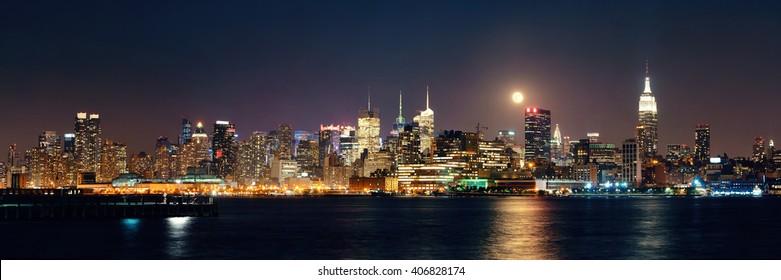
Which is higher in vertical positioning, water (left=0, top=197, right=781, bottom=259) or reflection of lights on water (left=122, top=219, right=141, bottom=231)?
reflection of lights on water (left=122, top=219, right=141, bottom=231)

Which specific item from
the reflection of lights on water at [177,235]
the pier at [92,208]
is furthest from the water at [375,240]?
the pier at [92,208]

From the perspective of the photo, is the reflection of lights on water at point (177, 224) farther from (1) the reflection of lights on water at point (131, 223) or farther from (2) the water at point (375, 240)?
(1) the reflection of lights on water at point (131, 223)

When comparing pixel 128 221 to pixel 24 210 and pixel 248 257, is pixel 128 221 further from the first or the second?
pixel 248 257

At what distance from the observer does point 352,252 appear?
70250 millimetres

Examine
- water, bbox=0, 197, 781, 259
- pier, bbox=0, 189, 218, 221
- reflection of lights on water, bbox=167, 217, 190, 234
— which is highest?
pier, bbox=0, 189, 218, 221

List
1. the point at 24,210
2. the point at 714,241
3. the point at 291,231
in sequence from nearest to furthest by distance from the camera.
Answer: the point at 714,241 < the point at 291,231 < the point at 24,210

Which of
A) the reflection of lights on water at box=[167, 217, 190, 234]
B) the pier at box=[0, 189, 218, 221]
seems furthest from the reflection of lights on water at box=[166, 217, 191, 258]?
the pier at box=[0, 189, 218, 221]

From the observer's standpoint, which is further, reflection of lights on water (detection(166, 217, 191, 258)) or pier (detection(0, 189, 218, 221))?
pier (detection(0, 189, 218, 221))

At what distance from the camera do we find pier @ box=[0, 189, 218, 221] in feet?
333

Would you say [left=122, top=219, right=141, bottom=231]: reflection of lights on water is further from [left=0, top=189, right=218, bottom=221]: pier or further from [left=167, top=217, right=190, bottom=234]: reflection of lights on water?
[left=167, top=217, right=190, bottom=234]: reflection of lights on water

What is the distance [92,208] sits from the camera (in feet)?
350

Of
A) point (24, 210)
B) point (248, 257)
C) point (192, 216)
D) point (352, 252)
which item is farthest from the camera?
point (192, 216)
